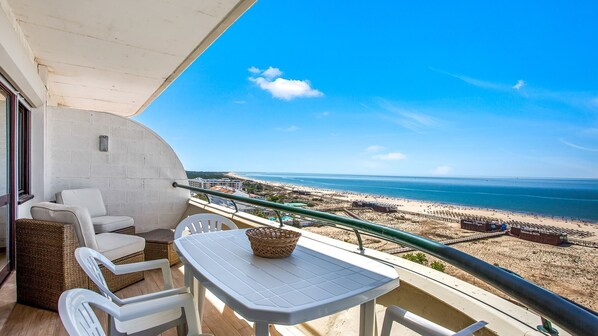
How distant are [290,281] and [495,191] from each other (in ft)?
134

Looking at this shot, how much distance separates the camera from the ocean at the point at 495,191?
23.7 metres

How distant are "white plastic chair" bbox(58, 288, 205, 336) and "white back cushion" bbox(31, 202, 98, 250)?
130cm

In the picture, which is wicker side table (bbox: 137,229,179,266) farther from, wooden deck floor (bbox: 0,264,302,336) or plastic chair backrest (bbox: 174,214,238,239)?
plastic chair backrest (bbox: 174,214,238,239)

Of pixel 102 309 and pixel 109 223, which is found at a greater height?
pixel 102 309

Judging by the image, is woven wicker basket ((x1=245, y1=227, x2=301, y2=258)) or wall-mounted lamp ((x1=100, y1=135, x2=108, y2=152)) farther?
wall-mounted lamp ((x1=100, y1=135, x2=108, y2=152))

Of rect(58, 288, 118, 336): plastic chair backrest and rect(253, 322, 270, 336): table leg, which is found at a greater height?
rect(58, 288, 118, 336): plastic chair backrest

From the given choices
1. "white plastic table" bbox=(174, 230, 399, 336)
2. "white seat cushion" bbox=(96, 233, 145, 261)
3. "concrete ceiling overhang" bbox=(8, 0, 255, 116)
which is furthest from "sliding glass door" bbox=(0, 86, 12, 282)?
"white plastic table" bbox=(174, 230, 399, 336)

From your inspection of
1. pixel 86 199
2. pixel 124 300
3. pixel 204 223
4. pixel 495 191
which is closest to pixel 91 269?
pixel 124 300

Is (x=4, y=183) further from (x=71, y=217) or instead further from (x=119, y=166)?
(x=119, y=166)

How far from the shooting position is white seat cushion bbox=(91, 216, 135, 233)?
354cm

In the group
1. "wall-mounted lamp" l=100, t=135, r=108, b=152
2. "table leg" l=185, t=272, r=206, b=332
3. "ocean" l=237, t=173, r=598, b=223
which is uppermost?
"wall-mounted lamp" l=100, t=135, r=108, b=152

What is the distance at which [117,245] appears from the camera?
2.77 meters

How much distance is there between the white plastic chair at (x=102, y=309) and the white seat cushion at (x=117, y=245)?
150cm

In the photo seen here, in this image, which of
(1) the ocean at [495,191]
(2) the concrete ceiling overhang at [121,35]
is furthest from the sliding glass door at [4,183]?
(1) the ocean at [495,191]
